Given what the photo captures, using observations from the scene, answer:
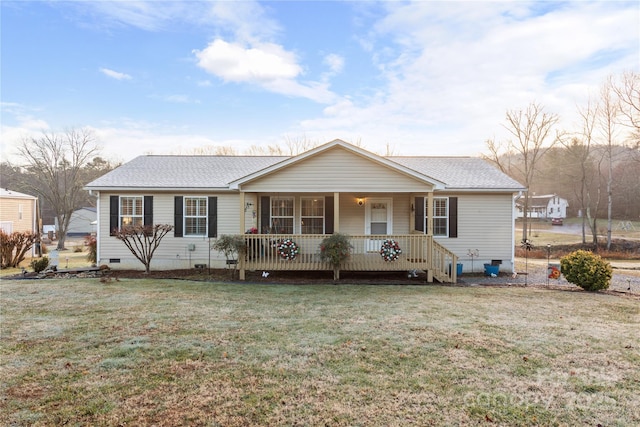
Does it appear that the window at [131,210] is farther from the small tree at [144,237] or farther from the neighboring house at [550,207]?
the neighboring house at [550,207]

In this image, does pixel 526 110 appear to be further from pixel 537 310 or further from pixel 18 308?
pixel 18 308

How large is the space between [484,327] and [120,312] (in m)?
6.68

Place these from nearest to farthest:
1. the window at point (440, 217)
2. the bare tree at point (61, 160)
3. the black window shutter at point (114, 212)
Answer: the black window shutter at point (114, 212)
the window at point (440, 217)
the bare tree at point (61, 160)

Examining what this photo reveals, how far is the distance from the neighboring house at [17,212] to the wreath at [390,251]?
1964 cm

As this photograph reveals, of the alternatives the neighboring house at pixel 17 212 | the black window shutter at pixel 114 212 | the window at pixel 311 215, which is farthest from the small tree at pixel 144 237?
the neighboring house at pixel 17 212

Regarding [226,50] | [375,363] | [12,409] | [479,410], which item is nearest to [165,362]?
[12,409]

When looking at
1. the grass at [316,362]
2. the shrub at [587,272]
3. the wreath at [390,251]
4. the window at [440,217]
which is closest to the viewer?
the grass at [316,362]

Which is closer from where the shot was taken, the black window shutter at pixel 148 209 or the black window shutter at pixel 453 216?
the black window shutter at pixel 148 209

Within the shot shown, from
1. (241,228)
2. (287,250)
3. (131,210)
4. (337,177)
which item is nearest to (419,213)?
(337,177)

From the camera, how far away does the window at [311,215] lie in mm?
13008

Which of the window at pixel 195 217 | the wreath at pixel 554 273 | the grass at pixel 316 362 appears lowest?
the grass at pixel 316 362

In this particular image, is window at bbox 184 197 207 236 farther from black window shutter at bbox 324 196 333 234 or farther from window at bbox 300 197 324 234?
black window shutter at bbox 324 196 333 234

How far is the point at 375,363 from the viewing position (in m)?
4.36

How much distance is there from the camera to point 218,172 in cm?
1383
